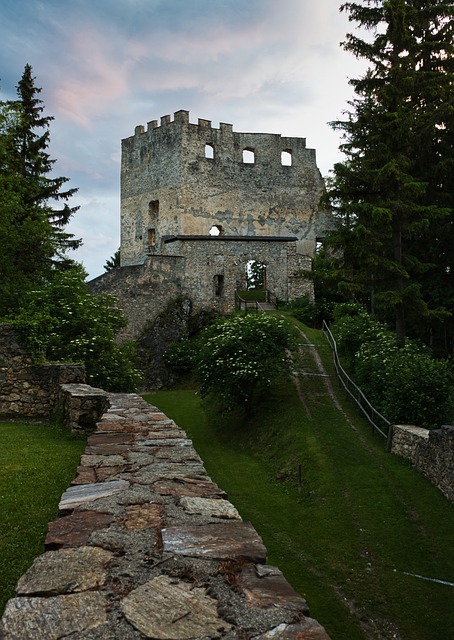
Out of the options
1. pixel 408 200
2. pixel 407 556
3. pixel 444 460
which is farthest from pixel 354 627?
pixel 408 200

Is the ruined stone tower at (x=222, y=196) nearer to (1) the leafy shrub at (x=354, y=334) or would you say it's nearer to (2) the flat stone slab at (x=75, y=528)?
(1) the leafy shrub at (x=354, y=334)

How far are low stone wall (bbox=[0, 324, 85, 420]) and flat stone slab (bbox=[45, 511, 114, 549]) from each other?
849cm

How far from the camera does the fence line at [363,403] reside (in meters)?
15.4

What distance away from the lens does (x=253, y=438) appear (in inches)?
675

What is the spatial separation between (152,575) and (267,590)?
0.60m

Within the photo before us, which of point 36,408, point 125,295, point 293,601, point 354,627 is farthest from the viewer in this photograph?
point 125,295

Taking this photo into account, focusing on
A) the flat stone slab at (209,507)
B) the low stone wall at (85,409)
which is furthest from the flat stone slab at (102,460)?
the low stone wall at (85,409)

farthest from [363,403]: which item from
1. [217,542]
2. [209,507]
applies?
[217,542]

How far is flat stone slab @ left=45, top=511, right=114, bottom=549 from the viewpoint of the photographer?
3.17 metres

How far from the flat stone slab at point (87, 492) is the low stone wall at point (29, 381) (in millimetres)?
7745

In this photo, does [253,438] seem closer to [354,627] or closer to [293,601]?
[354,627]

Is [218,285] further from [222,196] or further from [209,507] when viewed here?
[209,507]

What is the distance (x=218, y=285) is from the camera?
106 feet

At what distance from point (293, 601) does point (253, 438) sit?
14868 mm
